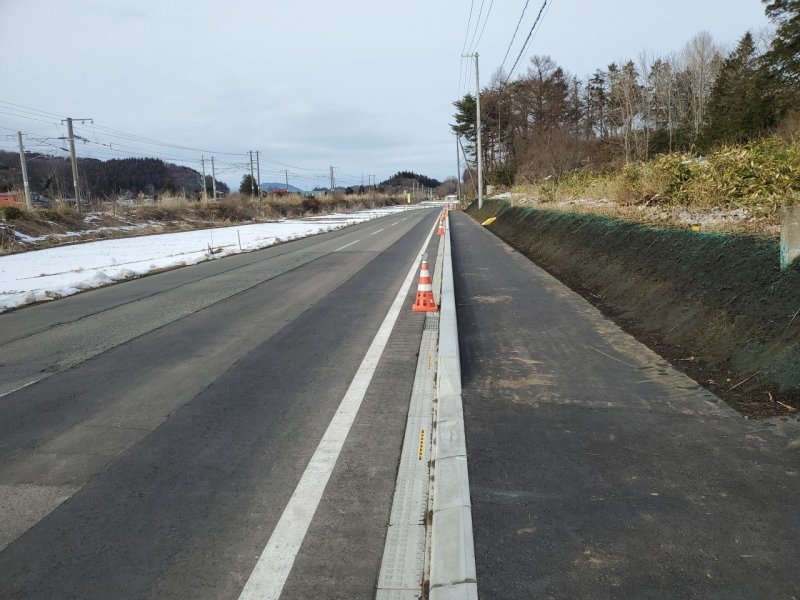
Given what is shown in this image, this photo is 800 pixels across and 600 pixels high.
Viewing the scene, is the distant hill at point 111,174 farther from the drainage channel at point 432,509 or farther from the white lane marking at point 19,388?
the drainage channel at point 432,509

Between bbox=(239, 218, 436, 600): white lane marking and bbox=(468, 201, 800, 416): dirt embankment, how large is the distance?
316 centimetres

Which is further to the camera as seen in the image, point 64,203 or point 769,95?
point 64,203

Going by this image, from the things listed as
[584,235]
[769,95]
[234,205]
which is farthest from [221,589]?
[234,205]

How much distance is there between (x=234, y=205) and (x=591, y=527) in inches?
2142

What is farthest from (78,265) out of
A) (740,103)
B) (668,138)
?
(668,138)

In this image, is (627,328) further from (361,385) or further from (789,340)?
(361,385)

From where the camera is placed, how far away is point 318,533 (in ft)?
9.18

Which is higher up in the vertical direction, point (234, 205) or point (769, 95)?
point (769, 95)

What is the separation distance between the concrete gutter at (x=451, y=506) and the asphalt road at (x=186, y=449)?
301 millimetres

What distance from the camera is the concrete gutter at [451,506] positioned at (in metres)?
2.36

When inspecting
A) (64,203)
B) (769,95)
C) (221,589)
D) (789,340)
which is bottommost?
(221,589)

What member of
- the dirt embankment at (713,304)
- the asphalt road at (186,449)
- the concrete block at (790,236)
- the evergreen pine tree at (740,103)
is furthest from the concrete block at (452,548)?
the evergreen pine tree at (740,103)

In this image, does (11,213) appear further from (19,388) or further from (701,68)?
(701,68)

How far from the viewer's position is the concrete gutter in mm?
2364
